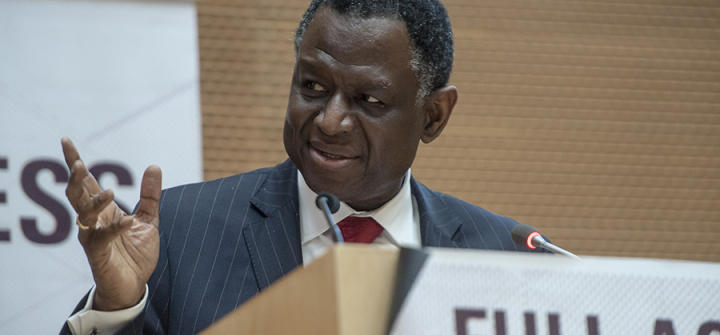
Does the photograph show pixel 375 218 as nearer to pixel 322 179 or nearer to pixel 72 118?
pixel 322 179

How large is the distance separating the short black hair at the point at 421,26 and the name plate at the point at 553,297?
847mm

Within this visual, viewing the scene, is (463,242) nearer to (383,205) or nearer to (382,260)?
(383,205)

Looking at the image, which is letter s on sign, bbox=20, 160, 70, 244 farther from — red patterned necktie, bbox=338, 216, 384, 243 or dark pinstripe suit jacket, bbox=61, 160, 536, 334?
red patterned necktie, bbox=338, 216, 384, 243

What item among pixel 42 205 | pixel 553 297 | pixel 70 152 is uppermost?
pixel 70 152

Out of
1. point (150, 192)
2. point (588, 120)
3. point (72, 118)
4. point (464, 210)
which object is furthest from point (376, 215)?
point (588, 120)

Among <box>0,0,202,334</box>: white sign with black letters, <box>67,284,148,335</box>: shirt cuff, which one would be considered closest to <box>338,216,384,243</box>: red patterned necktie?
<box>67,284,148,335</box>: shirt cuff

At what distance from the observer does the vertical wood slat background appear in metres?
4.18

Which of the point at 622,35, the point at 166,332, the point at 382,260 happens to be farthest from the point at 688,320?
the point at 622,35

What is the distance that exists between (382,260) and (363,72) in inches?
30.7

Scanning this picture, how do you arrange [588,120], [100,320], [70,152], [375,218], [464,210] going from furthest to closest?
[588,120], [464,210], [375,218], [100,320], [70,152]

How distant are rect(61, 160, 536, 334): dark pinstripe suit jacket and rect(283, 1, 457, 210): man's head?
6.3 inches

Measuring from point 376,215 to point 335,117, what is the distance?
350 mm

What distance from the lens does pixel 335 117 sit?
5.05ft

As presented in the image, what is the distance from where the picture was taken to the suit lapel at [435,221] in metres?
1.81
